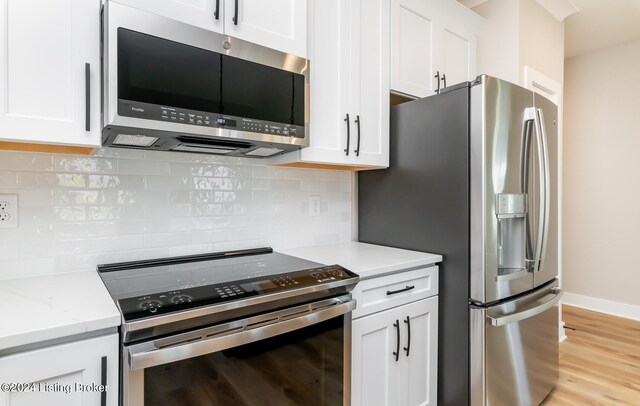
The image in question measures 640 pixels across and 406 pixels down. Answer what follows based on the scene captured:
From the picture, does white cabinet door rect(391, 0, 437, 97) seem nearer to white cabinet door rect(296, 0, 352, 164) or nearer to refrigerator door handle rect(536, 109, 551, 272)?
white cabinet door rect(296, 0, 352, 164)

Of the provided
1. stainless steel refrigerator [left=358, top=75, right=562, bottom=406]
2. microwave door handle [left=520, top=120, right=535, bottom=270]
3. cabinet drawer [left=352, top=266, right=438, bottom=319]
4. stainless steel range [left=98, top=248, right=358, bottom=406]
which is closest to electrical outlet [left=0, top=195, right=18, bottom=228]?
stainless steel range [left=98, top=248, right=358, bottom=406]

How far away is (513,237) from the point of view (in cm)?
179

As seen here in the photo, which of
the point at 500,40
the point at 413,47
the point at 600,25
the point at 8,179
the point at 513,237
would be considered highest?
the point at 600,25

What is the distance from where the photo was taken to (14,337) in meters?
0.79

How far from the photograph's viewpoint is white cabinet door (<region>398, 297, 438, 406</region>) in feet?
5.40

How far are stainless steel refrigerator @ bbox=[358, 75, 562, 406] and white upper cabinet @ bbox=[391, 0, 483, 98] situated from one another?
0.26 m

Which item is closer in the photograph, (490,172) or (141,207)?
(141,207)

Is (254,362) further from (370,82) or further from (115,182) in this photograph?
(370,82)

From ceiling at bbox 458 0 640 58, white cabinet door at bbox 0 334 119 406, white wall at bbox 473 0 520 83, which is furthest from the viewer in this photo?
ceiling at bbox 458 0 640 58

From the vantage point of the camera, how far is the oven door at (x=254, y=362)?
0.94 meters

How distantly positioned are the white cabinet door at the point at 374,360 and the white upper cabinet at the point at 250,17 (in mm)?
1213

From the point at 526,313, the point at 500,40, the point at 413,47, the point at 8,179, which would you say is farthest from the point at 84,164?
the point at 500,40

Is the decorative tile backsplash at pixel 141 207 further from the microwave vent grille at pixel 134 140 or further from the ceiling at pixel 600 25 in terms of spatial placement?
the ceiling at pixel 600 25

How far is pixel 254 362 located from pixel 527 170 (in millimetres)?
1562
